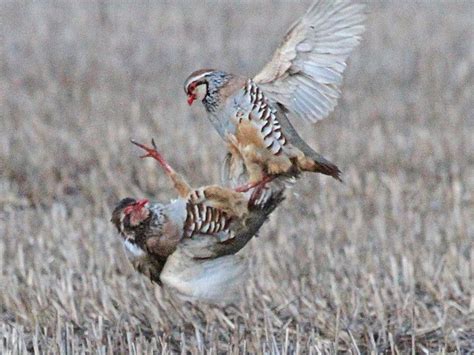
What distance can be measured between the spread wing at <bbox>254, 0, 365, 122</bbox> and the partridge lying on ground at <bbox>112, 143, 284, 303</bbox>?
0.57 m

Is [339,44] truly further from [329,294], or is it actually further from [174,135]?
[174,135]

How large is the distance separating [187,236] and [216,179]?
461 cm

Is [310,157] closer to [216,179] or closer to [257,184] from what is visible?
[257,184]

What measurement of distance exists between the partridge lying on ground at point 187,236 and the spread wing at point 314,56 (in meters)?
0.57

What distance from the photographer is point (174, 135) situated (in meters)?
10.5

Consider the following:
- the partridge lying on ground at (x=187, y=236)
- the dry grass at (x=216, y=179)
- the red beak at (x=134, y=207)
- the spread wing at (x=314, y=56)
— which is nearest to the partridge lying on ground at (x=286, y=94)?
the spread wing at (x=314, y=56)

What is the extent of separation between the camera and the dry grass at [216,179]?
5.77 m

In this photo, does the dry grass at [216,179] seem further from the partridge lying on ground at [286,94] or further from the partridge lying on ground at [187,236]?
the partridge lying on ground at [286,94]

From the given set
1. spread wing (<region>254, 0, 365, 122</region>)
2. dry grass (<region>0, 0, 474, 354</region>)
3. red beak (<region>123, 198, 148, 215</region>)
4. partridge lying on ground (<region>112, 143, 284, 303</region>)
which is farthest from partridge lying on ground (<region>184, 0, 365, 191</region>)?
dry grass (<region>0, 0, 474, 354</region>)

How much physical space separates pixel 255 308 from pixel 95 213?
2523 millimetres

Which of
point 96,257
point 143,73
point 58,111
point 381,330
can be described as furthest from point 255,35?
point 381,330

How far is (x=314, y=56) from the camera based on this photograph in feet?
16.4

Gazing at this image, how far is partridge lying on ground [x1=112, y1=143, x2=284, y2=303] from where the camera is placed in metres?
4.54

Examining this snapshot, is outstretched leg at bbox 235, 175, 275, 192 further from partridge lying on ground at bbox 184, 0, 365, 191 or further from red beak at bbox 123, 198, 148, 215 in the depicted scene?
Result: red beak at bbox 123, 198, 148, 215
